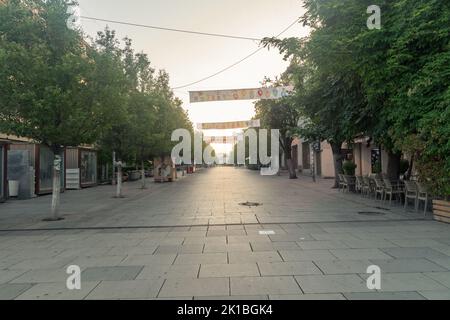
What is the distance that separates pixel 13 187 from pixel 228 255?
50.7 ft

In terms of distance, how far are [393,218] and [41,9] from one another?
11852 mm

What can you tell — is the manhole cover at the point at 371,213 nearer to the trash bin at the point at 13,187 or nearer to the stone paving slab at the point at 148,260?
the stone paving slab at the point at 148,260

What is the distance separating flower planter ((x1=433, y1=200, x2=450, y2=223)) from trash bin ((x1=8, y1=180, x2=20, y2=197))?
1750 centimetres

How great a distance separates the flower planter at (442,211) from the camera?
997 centimetres

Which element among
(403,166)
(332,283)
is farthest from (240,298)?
(403,166)

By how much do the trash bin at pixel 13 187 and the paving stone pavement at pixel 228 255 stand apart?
6.69m

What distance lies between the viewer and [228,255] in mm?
6859

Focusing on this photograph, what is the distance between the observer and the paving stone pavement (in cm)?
501

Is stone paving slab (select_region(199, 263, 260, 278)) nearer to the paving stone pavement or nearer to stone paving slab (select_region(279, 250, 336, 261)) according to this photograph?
the paving stone pavement

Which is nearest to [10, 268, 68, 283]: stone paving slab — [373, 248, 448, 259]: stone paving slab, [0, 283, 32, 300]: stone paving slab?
[0, 283, 32, 300]: stone paving slab

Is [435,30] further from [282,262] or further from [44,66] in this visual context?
[44,66]

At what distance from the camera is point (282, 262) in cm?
631

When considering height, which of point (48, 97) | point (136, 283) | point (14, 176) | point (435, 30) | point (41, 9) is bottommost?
point (136, 283)

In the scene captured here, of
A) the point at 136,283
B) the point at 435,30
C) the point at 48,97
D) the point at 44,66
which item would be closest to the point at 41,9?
the point at 44,66
